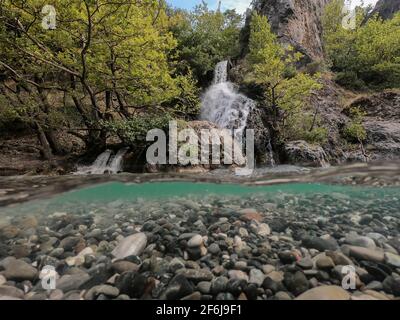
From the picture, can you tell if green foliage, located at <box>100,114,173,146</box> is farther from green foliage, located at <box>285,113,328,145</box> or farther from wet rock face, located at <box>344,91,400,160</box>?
wet rock face, located at <box>344,91,400,160</box>

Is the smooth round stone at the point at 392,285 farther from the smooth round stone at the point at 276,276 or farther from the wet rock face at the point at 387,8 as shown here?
the wet rock face at the point at 387,8

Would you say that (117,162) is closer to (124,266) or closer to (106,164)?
(106,164)

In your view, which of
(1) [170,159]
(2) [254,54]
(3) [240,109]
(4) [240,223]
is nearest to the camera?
(4) [240,223]

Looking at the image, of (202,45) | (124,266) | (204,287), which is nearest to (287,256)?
(204,287)

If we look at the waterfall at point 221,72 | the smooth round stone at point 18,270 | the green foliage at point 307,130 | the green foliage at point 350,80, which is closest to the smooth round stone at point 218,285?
the smooth round stone at point 18,270

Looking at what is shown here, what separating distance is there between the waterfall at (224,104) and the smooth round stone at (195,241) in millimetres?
9866

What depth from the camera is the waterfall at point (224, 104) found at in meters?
13.2

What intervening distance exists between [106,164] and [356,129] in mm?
14054

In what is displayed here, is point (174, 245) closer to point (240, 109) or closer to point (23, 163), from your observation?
point (23, 163)

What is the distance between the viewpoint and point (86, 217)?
12.8ft

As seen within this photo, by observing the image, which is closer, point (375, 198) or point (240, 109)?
point (375, 198)

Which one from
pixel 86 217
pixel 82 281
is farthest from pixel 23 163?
pixel 82 281
